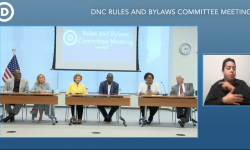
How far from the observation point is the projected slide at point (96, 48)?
6.66 metres

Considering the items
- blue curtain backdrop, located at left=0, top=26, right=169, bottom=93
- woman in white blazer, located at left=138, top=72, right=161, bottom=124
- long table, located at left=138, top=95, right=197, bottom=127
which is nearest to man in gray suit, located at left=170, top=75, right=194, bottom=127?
long table, located at left=138, top=95, right=197, bottom=127

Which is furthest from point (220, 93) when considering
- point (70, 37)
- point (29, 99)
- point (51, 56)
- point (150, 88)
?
point (51, 56)

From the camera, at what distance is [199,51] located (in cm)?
315

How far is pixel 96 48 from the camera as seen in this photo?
6758mm

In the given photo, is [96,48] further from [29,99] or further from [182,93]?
[182,93]

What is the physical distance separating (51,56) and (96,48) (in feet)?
8.52

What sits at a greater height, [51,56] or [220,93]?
[51,56]

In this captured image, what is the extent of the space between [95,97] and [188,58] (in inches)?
171

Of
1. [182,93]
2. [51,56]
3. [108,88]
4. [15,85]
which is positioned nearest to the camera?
[182,93]

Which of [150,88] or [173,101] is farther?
[150,88]

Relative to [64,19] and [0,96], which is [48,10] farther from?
[0,96]

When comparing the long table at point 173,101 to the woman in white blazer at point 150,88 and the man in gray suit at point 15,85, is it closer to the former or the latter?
the woman in white blazer at point 150,88

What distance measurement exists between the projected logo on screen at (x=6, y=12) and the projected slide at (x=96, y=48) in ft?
11.1

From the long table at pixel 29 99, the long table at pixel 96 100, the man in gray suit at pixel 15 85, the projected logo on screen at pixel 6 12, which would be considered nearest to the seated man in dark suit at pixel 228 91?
the long table at pixel 96 100
